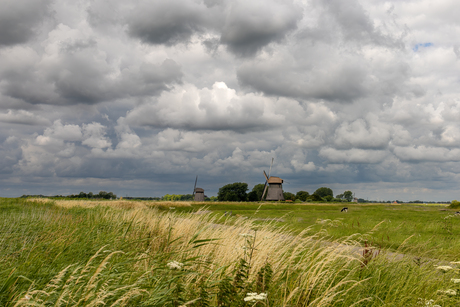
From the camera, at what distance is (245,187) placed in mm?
122000

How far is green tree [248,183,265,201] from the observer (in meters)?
123

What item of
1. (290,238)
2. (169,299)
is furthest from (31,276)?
(290,238)

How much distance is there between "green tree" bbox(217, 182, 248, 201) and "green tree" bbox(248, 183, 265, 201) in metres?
3.13

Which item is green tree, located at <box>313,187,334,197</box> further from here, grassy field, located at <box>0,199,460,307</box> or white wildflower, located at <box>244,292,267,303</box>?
white wildflower, located at <box>244,292,267,303</box>

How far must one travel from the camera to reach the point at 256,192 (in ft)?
415

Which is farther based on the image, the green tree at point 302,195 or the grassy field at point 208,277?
the green tree at point 302,195

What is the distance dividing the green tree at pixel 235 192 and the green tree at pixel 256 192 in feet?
10.3

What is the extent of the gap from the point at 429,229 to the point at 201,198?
95575 millimetres

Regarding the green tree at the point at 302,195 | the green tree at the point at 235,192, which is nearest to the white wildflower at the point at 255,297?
the green tree at the point at 235,192

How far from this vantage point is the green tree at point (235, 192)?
119625 mm

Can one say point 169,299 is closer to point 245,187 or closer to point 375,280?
point 375,280

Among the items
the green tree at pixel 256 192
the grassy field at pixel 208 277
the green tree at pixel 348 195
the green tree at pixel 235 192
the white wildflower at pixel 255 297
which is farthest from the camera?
the green tree at pixel 348 195

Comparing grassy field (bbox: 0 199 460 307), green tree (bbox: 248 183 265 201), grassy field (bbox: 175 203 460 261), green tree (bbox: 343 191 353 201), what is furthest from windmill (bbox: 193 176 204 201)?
green tree (bbox: 343 191 353 201)

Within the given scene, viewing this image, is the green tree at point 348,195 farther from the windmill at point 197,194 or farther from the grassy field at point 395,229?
the grassy field at point 395,229
